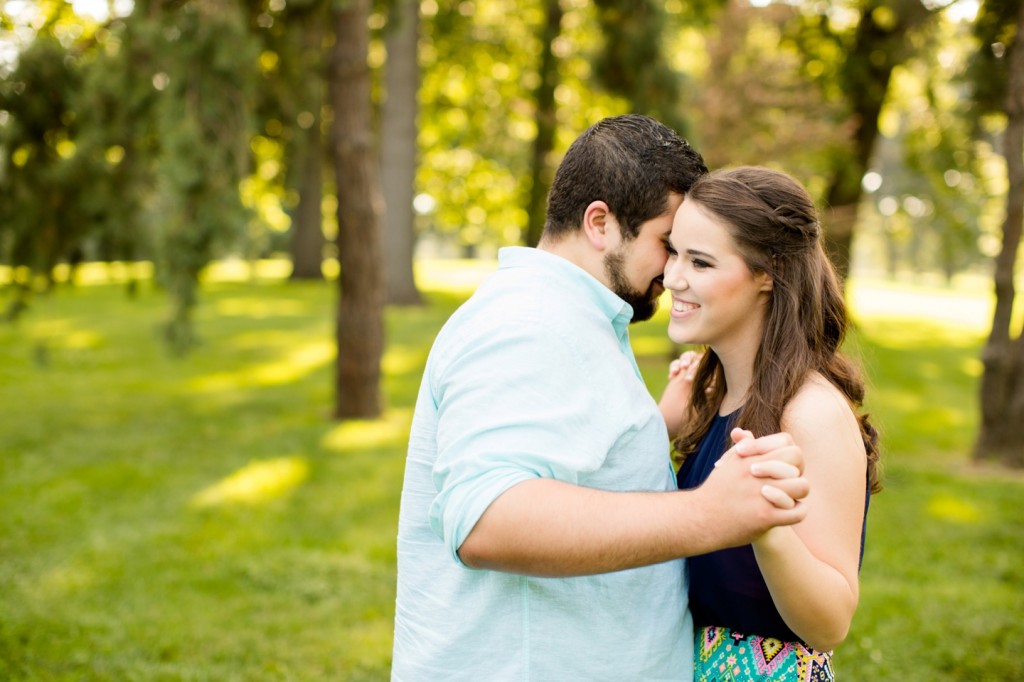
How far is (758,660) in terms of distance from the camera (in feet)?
6.56

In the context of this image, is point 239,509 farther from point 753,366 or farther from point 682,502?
point 682,502

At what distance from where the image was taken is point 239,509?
632cm

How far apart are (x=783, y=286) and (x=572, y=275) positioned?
53cm

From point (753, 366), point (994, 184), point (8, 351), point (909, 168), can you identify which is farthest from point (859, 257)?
point (753, 366)

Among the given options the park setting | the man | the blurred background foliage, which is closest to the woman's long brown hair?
the man

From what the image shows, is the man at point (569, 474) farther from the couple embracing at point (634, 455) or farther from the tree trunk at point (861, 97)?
the tree trunk at point (861, 97)

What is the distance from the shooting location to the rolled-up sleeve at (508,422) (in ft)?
4.56

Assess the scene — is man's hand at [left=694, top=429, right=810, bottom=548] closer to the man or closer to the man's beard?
the man

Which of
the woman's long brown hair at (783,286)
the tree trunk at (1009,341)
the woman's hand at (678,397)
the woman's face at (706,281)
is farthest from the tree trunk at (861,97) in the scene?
the woman's face at (706,281)

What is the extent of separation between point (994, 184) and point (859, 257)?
240ft

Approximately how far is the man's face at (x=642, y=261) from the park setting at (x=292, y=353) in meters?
0.62

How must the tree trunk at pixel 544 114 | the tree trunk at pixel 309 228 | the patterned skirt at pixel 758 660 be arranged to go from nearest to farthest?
the patterned skirt at pixel 758 660 < the tree trunk at pixel 544 114 < the tree trunk at pixel 309 228

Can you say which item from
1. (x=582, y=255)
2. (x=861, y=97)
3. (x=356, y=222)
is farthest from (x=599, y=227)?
(x=861, y=97)

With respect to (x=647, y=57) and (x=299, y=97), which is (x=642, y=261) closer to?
(x=299, y=97)
